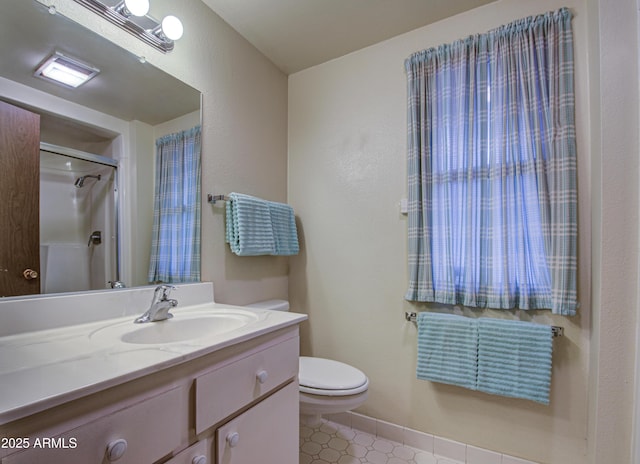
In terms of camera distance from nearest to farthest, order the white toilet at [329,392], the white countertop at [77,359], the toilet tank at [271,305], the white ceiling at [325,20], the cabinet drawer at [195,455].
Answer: the white countertop at [77,359], the cabinet drawer at [195,455], the white toilet at [329,392], the white ceiling at [325,20], the toilet tank at [271,305]

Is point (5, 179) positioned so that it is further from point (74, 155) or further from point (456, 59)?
point (456, 59)

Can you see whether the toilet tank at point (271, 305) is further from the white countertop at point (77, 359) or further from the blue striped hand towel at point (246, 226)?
the white countertop at point (77, 359)

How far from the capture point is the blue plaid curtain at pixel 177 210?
4.46ft

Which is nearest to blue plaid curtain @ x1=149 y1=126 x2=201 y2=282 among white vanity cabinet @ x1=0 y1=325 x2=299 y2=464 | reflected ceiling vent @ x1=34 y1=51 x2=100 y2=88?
reflected ceiling vent @ x1=34 y1=51 x2=100 y2=88

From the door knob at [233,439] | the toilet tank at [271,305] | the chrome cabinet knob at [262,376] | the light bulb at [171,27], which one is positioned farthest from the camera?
the toilet tank at [271,305]

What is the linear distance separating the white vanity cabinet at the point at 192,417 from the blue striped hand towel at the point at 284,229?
2.50ft

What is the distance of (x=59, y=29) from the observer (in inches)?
41.3

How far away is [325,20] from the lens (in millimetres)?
1664

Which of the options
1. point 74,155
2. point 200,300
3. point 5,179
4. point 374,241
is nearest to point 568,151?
point 374,241

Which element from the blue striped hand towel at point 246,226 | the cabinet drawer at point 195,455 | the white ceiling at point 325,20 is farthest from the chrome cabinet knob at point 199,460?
the white ceiling at point 325,20

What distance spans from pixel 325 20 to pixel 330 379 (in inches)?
75.0

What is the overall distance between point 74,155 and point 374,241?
57.7 inches

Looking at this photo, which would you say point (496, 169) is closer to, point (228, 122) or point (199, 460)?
point (228, 122)

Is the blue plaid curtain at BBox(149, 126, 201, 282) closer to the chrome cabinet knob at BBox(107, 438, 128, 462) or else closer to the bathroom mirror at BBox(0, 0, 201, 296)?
the bathroom mirror at BBox(0, 0, 201, 296)
